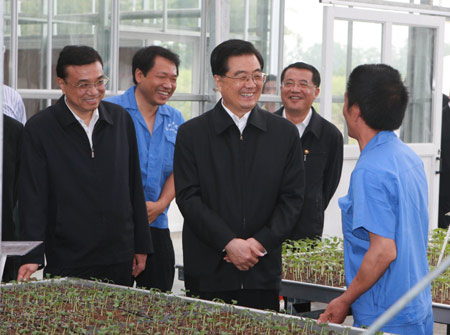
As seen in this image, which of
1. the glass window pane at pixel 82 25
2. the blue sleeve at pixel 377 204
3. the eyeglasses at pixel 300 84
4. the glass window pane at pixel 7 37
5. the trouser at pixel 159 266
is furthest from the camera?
the glass window pane at pixel 82 25

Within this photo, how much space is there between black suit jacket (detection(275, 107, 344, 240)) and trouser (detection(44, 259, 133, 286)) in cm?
147

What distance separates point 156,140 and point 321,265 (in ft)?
3.59

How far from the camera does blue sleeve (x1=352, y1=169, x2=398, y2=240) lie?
2.51 metres

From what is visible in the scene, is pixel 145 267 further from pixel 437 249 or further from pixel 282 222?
pixel 437 249

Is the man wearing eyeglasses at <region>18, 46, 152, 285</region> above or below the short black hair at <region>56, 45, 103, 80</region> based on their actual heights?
below

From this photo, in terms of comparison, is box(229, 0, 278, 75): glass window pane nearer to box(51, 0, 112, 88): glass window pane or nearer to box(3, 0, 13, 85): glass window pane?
box(51, 0, 112, 88): glass window pane

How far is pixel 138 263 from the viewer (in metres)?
3.68

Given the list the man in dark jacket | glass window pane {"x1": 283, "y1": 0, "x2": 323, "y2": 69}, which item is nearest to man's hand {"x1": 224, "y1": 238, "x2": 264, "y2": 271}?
the man in dark jacket

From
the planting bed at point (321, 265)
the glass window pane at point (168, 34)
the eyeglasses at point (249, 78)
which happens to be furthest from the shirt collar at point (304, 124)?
the glass window pane at point (168, 34)

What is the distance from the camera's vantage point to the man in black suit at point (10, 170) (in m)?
3.69

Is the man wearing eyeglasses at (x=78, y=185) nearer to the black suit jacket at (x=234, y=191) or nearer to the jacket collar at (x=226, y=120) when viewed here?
the black suit jacket at (x=234, y=191)

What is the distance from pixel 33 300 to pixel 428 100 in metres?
6.67

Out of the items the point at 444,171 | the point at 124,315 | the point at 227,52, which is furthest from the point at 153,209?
the point at 444,171

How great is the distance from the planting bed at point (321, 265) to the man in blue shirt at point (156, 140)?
0.67m
